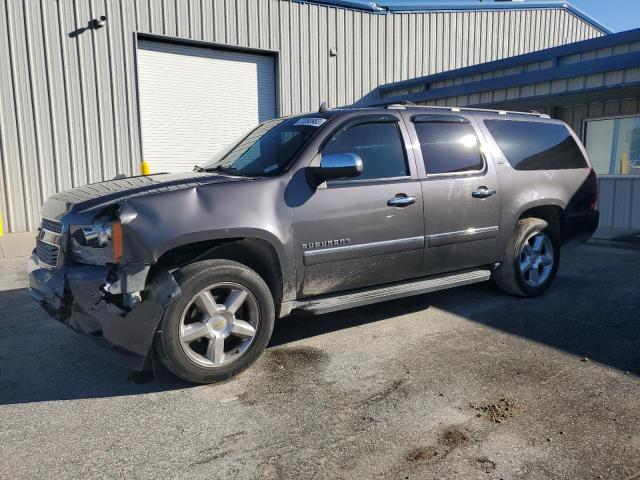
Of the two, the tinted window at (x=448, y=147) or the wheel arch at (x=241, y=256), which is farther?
the tinted window at (x=448, y=147)

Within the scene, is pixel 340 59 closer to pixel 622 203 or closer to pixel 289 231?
pixel 622 203

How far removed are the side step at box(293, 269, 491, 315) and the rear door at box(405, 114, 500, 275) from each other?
0.09m

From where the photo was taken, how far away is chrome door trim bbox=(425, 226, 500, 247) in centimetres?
452

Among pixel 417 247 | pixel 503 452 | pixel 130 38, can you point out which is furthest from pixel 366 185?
pixel 130 38

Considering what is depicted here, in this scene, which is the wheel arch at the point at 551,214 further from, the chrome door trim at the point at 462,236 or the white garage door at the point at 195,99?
the white garage door at the point at 195,99

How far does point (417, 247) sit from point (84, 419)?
2.80 m

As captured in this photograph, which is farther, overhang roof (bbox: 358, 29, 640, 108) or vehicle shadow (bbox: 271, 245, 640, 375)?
overhang roof (bbox: 358, 29, 640, 108)

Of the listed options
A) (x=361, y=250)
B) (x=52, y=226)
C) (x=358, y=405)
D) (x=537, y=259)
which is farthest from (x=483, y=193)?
(x=52, y=226)

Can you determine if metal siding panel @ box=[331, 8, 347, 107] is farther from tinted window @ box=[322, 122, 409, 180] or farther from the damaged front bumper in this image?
the damaged front bumper

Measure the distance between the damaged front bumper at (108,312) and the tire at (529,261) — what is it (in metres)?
3.50

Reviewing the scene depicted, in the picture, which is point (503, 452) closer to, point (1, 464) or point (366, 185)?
point (366, 185)

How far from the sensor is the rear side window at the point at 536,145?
17.1 feet

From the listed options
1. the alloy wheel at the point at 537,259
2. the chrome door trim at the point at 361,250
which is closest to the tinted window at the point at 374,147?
the chrome door trim at the point at 361,250

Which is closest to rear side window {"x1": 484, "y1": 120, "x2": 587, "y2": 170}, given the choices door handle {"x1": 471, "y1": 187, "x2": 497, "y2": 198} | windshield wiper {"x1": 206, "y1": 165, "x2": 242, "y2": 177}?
door handle {"x1": 471, "y1": 187, "x2": 497, "y2": 198}
